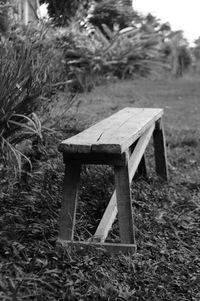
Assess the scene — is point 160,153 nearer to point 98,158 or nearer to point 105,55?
point 98,158

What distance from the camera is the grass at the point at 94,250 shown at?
2578 millimetres

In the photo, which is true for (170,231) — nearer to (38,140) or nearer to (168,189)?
(168,189)

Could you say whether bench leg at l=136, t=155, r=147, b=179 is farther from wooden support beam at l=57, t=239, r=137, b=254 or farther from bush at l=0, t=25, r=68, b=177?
wooden support beam at l=57, t=239, r=137, b=254

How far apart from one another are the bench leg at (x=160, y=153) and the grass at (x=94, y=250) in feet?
0.38

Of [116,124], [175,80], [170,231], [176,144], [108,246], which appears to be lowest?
[175,80]

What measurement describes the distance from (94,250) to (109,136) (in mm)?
723

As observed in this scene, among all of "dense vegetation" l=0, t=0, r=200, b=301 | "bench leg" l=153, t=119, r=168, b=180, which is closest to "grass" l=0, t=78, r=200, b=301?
"dense vegetation" l=0, t=0, r=200, b=301

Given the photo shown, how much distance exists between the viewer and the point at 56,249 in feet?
9.74

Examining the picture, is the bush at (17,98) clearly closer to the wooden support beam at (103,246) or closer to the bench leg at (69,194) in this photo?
the bench leg at (69,194)

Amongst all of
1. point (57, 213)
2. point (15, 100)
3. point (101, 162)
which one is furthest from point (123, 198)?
point (15, 100)

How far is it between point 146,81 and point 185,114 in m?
5.41

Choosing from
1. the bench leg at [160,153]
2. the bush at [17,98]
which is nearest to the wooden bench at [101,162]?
the bush at [17,98]

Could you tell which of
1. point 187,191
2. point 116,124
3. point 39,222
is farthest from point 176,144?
point 39,222

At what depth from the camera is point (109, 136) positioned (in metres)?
3.20
